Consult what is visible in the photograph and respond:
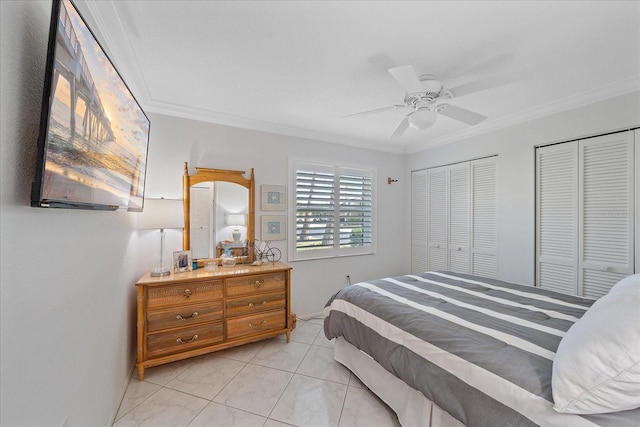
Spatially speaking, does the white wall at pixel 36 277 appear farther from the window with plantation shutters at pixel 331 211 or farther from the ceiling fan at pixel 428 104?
the window with plantation shutters at pixel 331 211

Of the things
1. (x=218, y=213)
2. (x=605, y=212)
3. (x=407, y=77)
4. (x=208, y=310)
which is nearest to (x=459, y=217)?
(x=605, y=212)

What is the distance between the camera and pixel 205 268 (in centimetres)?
268

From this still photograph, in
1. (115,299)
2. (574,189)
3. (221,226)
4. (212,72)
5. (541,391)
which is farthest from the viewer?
(221,226)

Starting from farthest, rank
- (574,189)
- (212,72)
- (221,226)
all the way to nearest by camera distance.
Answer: (221,226)
(574,189)
(212,72)

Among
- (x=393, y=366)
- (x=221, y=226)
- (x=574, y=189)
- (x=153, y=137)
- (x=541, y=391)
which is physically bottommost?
(x=393, y=366)

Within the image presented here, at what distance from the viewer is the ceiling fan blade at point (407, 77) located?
154 cm

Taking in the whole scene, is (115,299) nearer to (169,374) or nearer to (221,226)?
(169,374)

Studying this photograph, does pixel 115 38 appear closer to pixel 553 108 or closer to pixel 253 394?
pixel 253 394

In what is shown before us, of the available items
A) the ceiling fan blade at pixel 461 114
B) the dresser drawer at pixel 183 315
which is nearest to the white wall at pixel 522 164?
the ceiling fan blade at pixel 461 114

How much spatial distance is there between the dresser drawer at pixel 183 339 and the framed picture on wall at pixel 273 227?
111 centimetres

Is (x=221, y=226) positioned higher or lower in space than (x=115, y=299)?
higher

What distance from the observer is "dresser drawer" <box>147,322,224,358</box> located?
84.9 inches

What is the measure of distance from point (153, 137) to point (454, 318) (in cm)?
302

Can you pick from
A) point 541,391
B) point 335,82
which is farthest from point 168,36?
point 541,391
